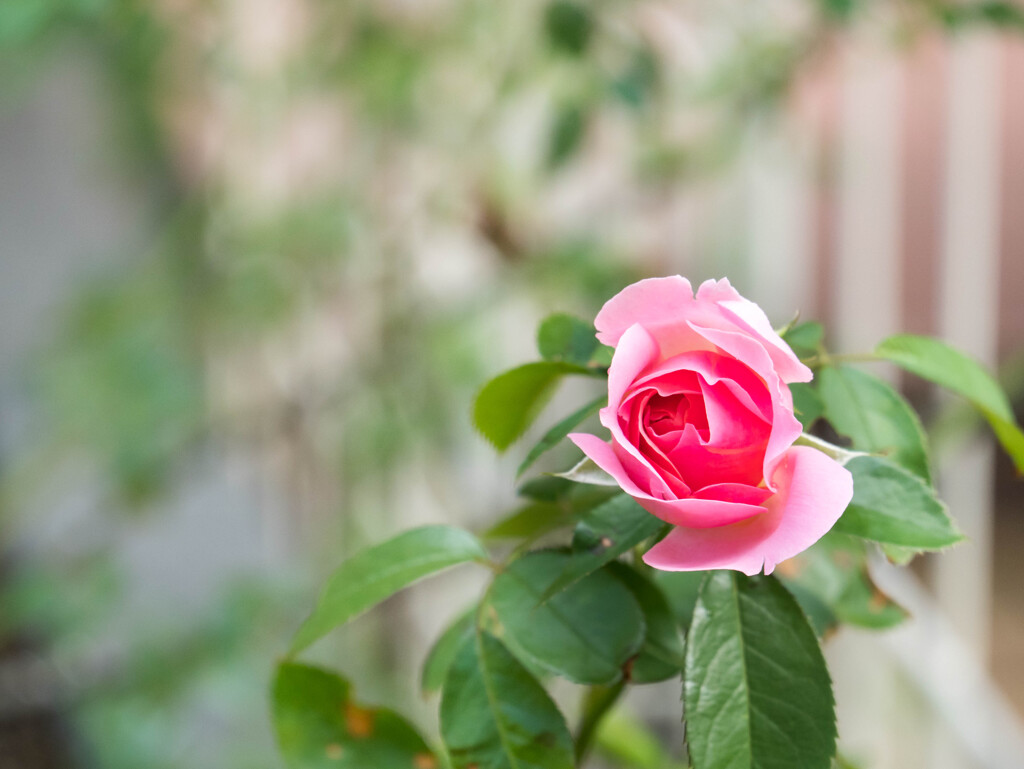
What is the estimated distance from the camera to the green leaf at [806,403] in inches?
6.9

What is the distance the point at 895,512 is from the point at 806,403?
29 mm

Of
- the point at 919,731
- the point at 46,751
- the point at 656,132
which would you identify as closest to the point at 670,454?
the point at 919,731

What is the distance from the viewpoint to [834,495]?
140 mm

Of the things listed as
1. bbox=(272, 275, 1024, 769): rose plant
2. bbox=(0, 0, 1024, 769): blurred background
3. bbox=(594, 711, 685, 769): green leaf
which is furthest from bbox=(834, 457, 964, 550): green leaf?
bbox=(0, 0, 1024, 769): blurred background

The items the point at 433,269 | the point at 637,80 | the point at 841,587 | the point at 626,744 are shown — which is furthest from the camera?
the point at 433,269

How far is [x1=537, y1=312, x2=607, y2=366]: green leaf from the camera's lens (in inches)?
7.6

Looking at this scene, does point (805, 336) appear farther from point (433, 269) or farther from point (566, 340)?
point (433, 269)

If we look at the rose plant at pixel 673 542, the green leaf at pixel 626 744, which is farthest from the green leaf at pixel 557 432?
the green leaf at pixel 626 744

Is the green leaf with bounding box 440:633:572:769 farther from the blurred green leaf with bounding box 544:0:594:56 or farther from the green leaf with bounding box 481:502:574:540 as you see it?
the blurred green leaf with bounding box 544:0:594:56

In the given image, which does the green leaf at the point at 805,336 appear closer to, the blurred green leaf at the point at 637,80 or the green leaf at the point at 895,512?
the green leaf at the point at 895,512

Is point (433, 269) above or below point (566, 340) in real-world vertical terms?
above

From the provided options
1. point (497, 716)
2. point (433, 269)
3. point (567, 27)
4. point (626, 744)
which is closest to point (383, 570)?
point (497, 716)

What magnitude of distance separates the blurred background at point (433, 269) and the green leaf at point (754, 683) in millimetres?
487

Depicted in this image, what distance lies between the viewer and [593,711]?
217mm
